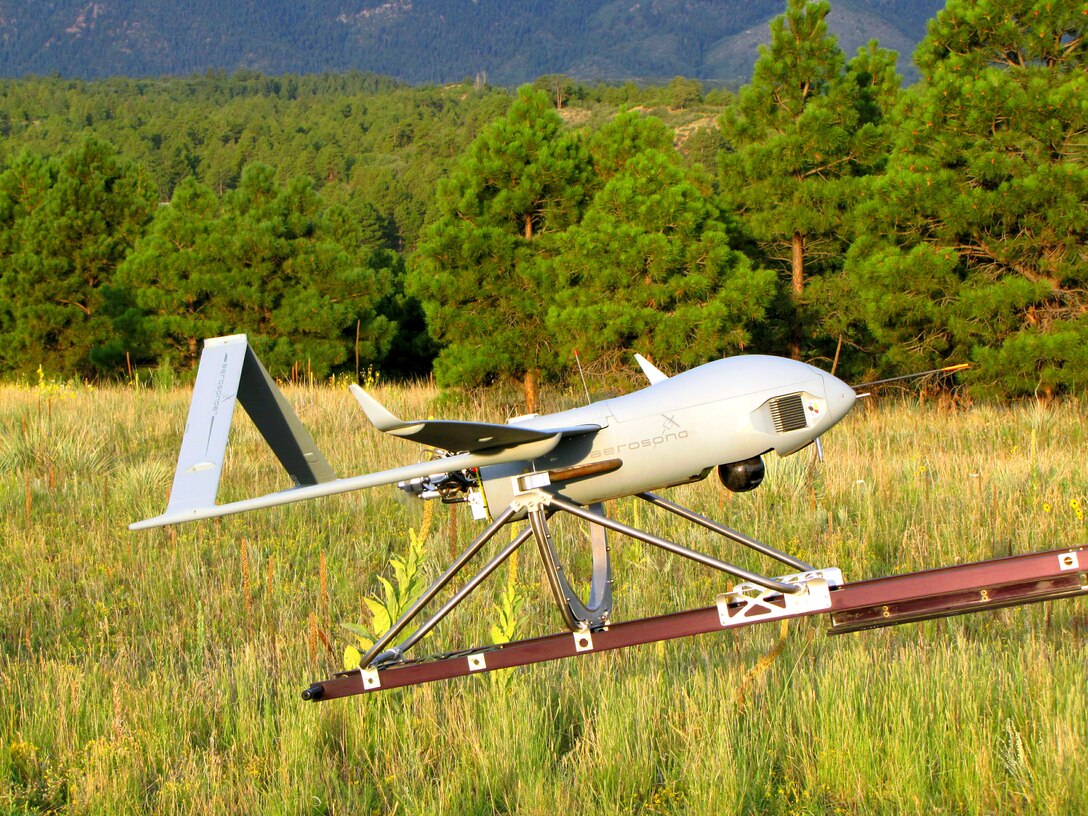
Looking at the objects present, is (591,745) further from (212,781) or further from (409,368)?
(409,368)

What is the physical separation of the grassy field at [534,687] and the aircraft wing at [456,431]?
0.97 meters

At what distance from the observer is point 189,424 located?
2.22m

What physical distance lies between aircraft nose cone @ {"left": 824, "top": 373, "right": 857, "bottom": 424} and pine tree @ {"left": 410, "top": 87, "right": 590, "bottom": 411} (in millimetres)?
10071

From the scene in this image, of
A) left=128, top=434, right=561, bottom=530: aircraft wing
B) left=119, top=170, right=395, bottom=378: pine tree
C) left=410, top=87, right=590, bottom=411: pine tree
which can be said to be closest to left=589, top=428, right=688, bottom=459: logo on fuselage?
left=128, top=434, right=561, bottom=530: aircraft wing

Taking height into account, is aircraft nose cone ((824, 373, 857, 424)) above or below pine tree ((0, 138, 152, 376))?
below

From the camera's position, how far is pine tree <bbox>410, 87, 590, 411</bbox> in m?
12.5

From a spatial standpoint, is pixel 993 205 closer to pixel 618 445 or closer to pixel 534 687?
pixel 534 687

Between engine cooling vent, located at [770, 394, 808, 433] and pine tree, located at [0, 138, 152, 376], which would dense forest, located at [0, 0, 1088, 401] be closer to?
pine tree, located at [0, 138, 152, 376]

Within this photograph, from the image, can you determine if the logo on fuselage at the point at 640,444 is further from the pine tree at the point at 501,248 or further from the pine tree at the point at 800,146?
the pine tree at the point at 800,146

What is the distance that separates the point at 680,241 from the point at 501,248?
7.98 ft

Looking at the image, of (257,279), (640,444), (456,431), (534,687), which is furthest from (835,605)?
(257,279)

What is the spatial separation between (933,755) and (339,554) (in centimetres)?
312

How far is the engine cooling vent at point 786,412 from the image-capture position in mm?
2266

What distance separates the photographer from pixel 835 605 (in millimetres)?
2252
